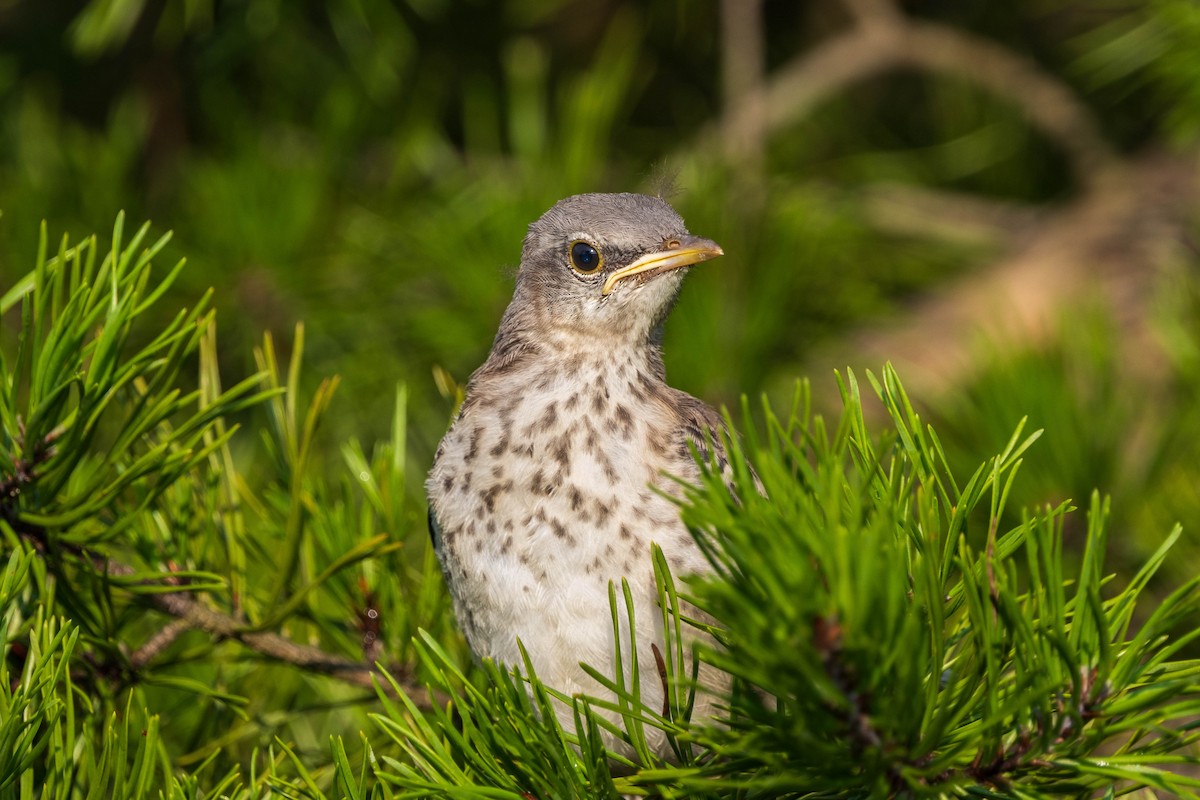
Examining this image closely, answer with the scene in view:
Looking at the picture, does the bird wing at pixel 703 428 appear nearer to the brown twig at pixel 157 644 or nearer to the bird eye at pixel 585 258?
the bird eye at pixel 585 258

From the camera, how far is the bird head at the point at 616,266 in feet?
9.98

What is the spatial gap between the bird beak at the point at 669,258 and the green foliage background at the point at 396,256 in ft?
1.61

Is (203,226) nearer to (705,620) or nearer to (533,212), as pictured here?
(533,212)

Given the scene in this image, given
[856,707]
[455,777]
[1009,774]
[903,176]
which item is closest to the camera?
[856,707]

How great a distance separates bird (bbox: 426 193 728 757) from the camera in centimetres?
249

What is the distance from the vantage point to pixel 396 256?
14.6 feet

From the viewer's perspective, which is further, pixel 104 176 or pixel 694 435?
pixel 104 176

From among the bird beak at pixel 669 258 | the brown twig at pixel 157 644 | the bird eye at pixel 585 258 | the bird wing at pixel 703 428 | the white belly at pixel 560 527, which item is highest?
the bird eye at pixel 585 258

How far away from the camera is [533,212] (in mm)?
4262

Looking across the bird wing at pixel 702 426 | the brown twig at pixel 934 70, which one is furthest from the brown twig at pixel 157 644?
the brown twig at pixel 934 70

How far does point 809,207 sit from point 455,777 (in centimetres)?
301

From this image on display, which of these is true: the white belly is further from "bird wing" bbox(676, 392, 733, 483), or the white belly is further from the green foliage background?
the green foliage background

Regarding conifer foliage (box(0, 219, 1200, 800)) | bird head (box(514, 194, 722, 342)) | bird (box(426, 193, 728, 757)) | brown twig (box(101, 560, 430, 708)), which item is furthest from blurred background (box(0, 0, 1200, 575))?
brown twig (box(101, 560, 430, 708))

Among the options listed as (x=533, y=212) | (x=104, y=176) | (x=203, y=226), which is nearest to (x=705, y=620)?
(x=533, y=212)
